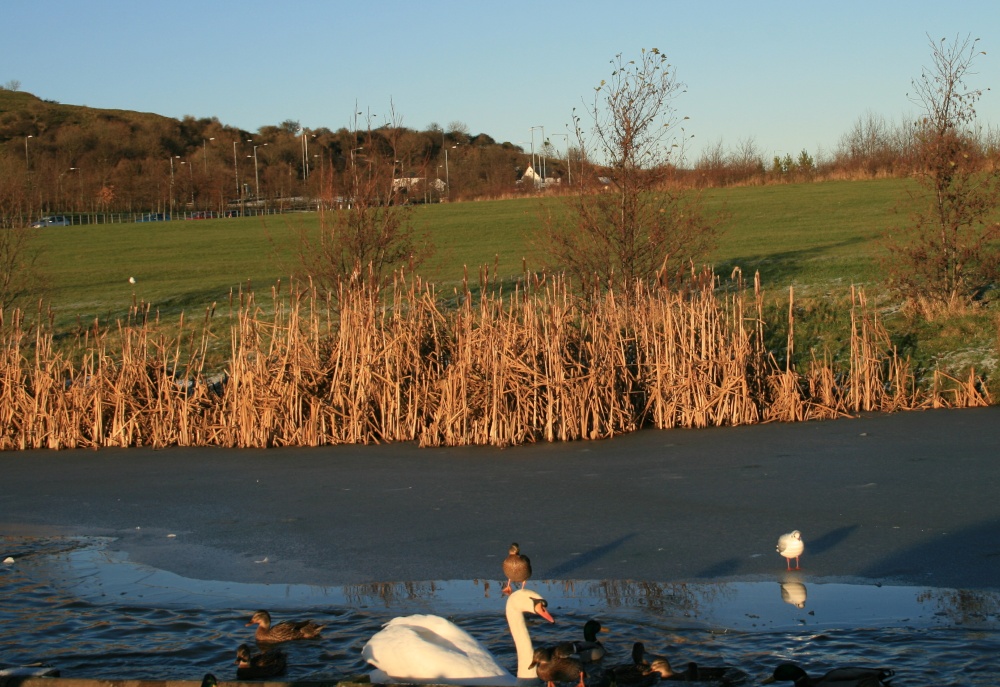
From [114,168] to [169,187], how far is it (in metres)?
11.5

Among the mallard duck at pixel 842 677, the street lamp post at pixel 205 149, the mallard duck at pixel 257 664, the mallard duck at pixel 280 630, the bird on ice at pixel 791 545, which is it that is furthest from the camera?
the street lamp post at pixel 205 149

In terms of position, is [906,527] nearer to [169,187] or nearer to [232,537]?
[232,537]

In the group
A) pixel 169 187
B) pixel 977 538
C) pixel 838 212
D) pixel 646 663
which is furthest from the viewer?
pixel 169 187

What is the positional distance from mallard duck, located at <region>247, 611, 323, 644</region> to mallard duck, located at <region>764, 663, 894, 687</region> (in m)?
2.61

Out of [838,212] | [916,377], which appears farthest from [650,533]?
[838,212]

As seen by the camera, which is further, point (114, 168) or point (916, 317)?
point (114, 168)

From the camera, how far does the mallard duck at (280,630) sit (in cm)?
600

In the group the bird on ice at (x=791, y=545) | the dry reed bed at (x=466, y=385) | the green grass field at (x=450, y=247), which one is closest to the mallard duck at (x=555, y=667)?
the bird on ice at (x=791, y=545)

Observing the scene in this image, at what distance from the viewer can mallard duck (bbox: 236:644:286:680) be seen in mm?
5637

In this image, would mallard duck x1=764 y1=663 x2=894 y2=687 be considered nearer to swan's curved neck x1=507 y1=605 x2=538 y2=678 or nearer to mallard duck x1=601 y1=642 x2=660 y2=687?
mallard duck x1=601 y1=642 x2=660 y2=687

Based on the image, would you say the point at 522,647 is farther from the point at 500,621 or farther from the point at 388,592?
the point at 388,592

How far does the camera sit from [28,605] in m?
6.98

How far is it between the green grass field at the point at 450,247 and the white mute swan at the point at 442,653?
39.4 feet

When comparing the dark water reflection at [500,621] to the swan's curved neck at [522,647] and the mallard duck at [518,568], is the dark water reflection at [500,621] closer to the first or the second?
the mallard duck at [518,568]
